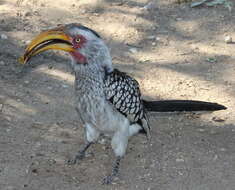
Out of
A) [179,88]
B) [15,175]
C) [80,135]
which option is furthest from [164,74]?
[15,175]

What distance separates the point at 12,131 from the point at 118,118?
4.35 ft

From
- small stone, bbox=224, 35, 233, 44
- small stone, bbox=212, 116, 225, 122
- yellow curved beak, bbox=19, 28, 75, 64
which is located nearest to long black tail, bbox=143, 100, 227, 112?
small stone, bbox=212, 116, 225, 122

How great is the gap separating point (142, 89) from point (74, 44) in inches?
78.5

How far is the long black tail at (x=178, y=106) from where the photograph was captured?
5.67 m

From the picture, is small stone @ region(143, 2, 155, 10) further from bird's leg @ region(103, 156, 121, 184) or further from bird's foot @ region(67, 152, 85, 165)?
bird's leg @ region(103, 156, 121, 184)

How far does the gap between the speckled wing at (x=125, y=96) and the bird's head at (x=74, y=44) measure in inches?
10.1

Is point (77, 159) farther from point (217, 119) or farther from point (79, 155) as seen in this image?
point (217, 119)

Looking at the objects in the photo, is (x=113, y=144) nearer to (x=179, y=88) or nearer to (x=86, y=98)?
(x=86, y=98)

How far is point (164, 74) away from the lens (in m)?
6.85

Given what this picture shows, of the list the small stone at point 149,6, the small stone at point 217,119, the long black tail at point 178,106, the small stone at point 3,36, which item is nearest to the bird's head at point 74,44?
the long black tail at point 178,106

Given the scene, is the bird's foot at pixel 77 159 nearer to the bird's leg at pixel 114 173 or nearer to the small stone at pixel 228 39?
the bird's leg at pixel 114 173

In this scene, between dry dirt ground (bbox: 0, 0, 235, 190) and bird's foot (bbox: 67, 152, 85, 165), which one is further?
bird's foot (bbox: 67, 152, 85, 165)

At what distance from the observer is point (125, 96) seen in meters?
5.10

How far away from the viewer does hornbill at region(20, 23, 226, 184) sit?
4.76 m
